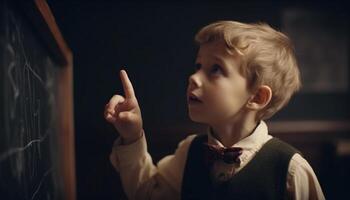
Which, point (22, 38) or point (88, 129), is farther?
point (88, 129)

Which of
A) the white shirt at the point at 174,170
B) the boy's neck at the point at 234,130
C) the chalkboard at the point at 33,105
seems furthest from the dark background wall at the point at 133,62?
the boy's neck at the point at 234,130

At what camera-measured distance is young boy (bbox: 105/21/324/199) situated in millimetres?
950

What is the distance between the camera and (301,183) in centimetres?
94

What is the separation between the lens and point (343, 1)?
6.70 feet

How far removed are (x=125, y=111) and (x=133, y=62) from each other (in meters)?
0.77

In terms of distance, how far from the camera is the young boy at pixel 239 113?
0.95 m

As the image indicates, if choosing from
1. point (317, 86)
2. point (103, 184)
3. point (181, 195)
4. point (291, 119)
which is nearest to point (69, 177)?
point (103, 184)

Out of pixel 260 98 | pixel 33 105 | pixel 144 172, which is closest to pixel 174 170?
pixel 144 172

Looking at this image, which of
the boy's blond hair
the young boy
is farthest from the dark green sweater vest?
the boy's blond hair

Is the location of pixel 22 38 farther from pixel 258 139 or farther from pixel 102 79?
pixel 102 79

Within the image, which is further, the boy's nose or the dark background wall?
the dark background wall

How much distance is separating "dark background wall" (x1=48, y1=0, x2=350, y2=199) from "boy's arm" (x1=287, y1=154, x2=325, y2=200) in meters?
0.91

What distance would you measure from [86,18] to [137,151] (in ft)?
2.68

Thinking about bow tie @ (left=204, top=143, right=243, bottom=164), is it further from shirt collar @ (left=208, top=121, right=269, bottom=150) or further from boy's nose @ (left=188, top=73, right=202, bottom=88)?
boy's nose @ (left=188, top=73, right=202, bottom=88)
